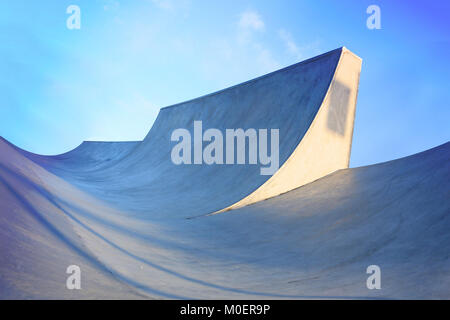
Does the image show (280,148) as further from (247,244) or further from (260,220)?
(247,244)

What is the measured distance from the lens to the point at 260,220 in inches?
244

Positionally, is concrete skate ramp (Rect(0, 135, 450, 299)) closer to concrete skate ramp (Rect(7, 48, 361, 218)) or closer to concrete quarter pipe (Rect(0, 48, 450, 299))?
concrete quarter pipe (Rect(0, 48, 450, 299))

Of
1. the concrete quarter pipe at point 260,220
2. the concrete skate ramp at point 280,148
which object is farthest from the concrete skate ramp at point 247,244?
the concrete skate ramp at point 280,148

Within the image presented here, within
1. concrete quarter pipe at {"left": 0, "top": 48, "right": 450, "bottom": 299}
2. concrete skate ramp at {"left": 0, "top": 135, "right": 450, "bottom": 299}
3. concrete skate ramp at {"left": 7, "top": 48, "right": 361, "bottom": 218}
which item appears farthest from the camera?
concrete skate ramp at {"left": 7, "top": 48, "right": 361, "bottom": 218}

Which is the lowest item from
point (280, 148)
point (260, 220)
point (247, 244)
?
point (247, 244)

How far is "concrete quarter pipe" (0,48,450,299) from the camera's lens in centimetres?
285

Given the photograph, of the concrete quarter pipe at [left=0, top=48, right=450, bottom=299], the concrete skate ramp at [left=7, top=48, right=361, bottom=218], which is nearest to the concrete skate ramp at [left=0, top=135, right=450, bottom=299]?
the concrete quarter pipe at [left=0, top=48, right=450, bottom=299]

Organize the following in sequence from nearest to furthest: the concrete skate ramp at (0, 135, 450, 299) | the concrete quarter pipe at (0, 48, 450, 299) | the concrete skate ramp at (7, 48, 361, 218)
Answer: the concrete skate ramp at (0, 135, 450, 299) → the concrete quarter pipe at (0, 48, 450, 299) → the concrete skate ramp at (7, 48, 361, 218)

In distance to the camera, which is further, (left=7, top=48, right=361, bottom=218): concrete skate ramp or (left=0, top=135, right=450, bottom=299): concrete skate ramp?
(left=7, top=48, right=361, bottom=218): concrete skate ramp

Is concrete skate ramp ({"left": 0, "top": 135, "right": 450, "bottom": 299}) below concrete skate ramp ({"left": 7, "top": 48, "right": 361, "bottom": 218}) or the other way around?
below

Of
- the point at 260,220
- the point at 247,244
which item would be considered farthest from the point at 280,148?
the point at 247,244

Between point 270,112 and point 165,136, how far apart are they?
223 inches

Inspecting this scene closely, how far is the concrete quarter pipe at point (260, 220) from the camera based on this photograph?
2846mm
